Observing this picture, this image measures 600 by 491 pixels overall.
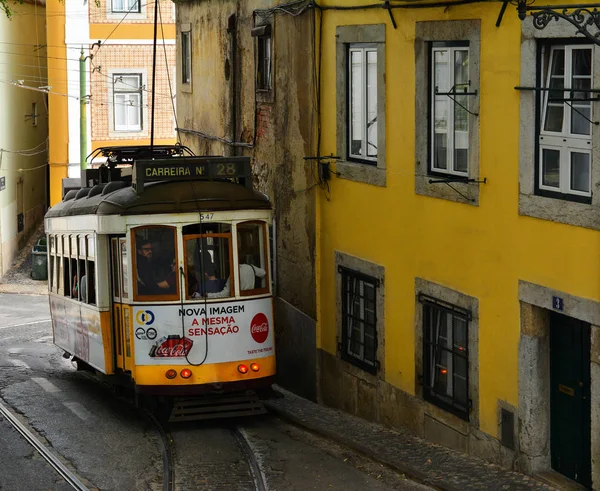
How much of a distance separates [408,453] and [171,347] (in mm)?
2939

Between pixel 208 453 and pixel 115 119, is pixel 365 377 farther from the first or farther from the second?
pixel 115 119

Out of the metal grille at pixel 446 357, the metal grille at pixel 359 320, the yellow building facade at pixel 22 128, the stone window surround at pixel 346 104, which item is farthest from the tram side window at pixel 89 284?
the yellow building facade at pixel 22 128

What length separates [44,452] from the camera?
43.7 ft

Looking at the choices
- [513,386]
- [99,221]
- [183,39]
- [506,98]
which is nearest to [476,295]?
[513,386]

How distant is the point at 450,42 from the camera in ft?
40.9

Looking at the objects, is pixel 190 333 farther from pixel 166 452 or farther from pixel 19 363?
pixel 19 363

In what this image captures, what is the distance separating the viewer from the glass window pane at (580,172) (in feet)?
34.0

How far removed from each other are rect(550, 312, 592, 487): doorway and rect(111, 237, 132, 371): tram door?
200 inches

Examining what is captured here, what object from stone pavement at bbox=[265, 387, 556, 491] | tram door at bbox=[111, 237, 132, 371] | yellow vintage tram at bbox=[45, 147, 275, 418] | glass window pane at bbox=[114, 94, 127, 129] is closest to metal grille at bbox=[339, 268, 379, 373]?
stone pavement at bbox=[265, 387, 556, 491]

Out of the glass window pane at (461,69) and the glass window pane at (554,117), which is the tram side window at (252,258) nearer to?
the glass window pane at (461,69)

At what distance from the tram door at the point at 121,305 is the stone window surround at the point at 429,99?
350cm

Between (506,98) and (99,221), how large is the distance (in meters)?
5.33

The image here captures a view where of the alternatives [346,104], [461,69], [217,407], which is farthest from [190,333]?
[461,69]

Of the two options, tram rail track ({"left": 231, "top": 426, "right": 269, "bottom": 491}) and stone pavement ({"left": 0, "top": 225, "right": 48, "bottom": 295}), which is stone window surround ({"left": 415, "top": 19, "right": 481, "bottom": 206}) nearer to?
tram rail track ({"left": 231, "top": 426, "right": 269, "bottom": 491})
